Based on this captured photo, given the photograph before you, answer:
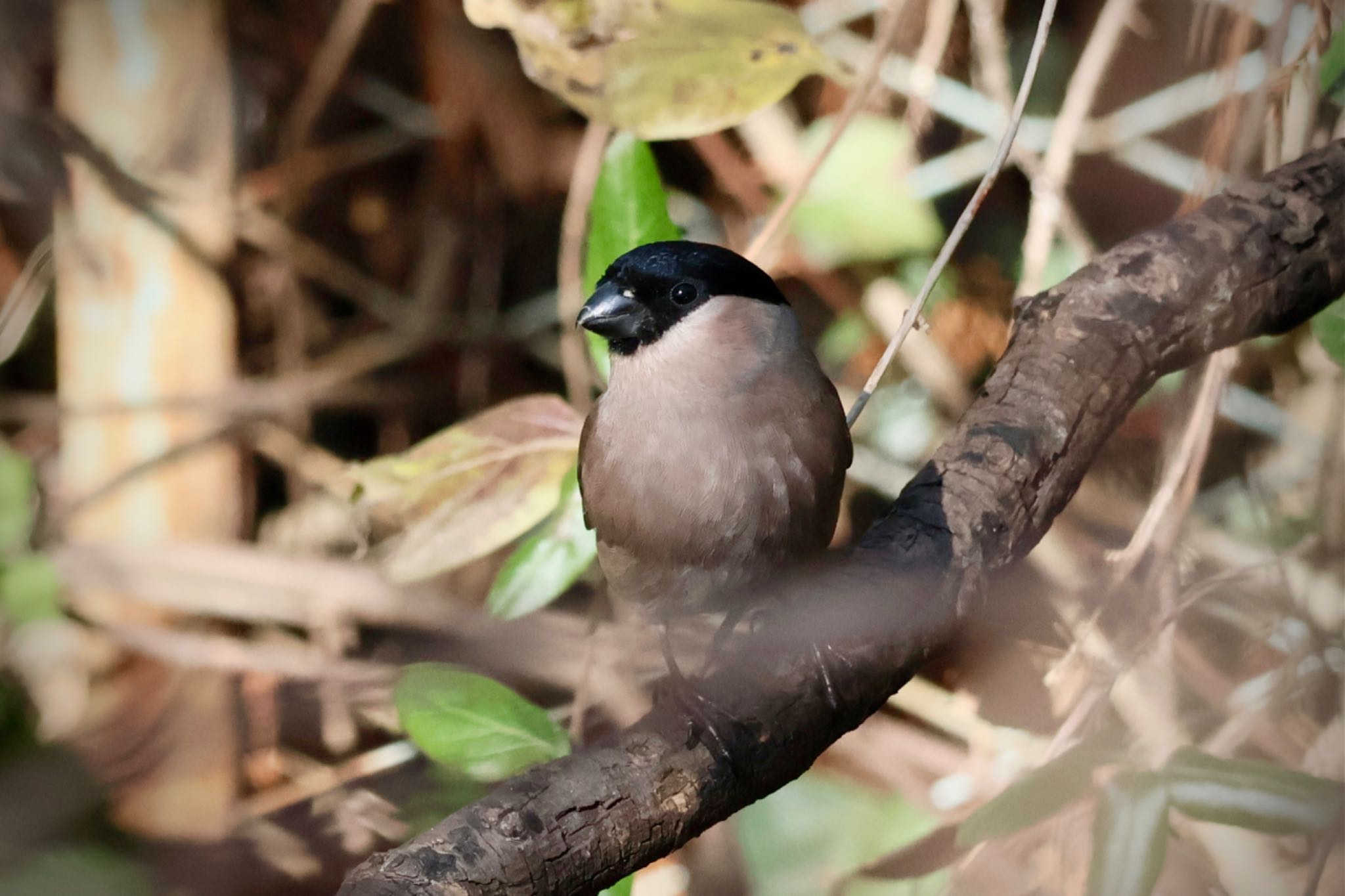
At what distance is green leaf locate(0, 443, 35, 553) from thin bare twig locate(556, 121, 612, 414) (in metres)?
0.87

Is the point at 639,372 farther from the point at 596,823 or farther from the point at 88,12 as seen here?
the point at 88,12

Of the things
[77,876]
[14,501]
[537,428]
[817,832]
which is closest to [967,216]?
[537,428]

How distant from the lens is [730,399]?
102 centimetres

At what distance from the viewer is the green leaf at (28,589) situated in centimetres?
177

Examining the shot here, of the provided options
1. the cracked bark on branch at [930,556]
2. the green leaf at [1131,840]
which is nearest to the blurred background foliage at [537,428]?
the green leaf at [1131,840]

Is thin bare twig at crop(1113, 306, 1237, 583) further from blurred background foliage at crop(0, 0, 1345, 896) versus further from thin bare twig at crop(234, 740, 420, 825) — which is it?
thin bare twig at crop(234, 740, 420, 825)

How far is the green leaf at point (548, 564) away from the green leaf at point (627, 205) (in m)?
0.25

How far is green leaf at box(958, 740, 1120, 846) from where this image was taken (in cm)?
108

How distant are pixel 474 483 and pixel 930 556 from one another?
53 centimetres

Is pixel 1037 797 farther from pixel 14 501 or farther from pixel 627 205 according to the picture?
pixel 14 501

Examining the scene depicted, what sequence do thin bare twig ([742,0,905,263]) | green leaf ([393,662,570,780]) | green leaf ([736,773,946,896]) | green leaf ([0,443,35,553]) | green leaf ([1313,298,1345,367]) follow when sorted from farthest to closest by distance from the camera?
green leaf ([0,443,35,553]) → green leaf ([736,773,946,896]) → thin bare twig ([742,0,905,263]) → green leaf ([1313,298,1345,367]) → green leaf ([393,662,570,780])

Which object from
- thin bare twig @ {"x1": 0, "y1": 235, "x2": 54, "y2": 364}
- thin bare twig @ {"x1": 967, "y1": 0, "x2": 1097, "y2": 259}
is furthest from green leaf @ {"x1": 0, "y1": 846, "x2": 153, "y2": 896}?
thin bare twig @ {"x1": 967, "y1": 0, "x2": 1097, "y2": 259}

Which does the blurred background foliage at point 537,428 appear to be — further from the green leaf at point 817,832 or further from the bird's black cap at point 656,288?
the bird's black cap at point 656,288

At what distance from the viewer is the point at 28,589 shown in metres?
1.77
